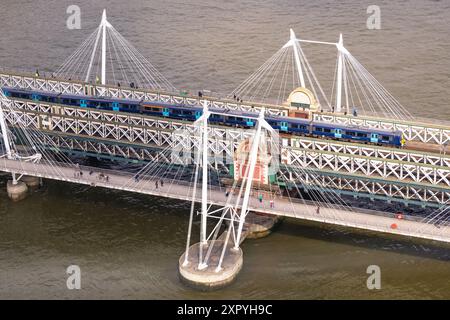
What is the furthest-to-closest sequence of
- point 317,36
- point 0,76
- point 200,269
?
point 317,36
point 0,76
point 200,269

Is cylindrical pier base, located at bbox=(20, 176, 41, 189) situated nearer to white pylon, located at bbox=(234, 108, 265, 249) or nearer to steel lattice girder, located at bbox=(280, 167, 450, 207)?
white pylon, located at bbox=(234, 108, 265, 249)

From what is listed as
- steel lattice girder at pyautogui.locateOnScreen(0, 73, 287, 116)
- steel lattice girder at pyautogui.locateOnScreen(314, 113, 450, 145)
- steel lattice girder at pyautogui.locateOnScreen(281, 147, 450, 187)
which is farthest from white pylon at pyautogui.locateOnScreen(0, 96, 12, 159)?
steel lattice girder at pyautogui.locateOnScreen(314, 113, 450, 145)

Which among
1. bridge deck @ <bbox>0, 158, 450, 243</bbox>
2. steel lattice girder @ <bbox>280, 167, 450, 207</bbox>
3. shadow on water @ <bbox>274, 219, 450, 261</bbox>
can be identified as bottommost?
shadow on water @ <bbox>274, 219, 450, 261</bbox>

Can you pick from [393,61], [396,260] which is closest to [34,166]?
[396,260]

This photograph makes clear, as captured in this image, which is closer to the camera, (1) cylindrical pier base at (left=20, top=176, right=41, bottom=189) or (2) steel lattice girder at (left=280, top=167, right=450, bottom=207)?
(2) steel lattice girder at (left=280, top=167, right=450, bottom=207)

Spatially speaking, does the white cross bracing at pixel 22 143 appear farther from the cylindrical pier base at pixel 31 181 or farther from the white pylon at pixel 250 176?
the white pylon at pixel 250 176

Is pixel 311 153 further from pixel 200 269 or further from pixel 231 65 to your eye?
pixel 231 65

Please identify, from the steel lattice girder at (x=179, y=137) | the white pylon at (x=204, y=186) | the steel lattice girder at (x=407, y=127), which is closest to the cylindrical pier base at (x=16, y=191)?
the steel lattice girder at (x=179, y=137)
